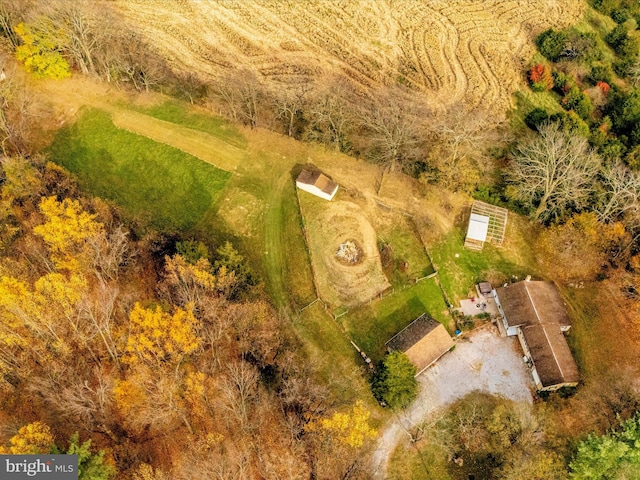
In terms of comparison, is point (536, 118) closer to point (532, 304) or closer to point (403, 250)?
point (403, 250)

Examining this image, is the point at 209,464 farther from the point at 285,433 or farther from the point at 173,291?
the point at 173,291

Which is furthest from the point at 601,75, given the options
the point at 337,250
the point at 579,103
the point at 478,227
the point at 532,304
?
the point at 337,250

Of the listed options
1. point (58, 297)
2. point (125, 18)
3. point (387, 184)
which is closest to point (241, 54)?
point (125, 18)

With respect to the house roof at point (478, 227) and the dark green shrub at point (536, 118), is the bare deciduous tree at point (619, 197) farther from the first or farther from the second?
the dark green shrub at point (536, 118)

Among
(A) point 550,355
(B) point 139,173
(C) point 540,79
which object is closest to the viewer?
(A) point 550,355

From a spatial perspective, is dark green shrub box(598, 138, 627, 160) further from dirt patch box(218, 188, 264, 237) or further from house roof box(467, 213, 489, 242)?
dirt patch box(218, 188, 264, 237)

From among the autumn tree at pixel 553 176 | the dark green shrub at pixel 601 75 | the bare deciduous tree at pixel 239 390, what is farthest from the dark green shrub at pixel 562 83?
the bare deciduous tree at pixel 239 390
